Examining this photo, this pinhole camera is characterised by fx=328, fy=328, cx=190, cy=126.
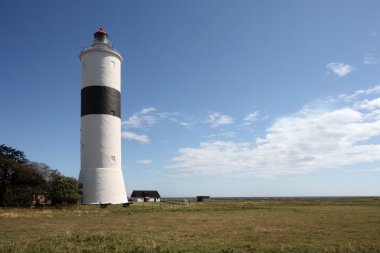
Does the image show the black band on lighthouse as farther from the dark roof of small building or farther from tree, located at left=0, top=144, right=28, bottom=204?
the dark roof of small building

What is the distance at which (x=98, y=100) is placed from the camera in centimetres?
3697

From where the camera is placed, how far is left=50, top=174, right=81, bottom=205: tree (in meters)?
33.5

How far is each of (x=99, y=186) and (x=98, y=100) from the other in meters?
9.56

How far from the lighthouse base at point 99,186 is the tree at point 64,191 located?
126 centimetres

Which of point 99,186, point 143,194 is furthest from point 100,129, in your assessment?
point 143,194

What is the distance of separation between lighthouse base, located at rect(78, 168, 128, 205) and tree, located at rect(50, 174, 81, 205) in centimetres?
126

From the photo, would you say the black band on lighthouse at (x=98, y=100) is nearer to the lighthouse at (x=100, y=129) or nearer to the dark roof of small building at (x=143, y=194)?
the lighthouse at (x=100, y=129)

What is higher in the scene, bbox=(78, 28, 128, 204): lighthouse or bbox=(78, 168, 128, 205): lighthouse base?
bbox=(78, 28, 128, 204): lighthouse

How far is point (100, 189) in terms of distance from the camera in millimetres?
35469

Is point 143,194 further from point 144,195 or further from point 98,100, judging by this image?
point 98,100

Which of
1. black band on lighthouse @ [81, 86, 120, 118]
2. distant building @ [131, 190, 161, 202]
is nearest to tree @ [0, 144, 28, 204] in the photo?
black band on lighthouse @ [81, 86, 120, 118]

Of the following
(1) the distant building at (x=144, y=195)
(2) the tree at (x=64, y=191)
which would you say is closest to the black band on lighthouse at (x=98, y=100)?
(2) the tree at (x=64, y=191)

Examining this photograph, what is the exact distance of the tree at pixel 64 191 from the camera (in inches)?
1320

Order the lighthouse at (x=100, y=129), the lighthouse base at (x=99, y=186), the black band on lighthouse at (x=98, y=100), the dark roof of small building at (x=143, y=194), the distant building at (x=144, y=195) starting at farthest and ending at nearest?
the dark roof of small building at (x=143, y=194)
the distant building at (x=144, y=195)
the black band on lighthouse at (x=98, y=100)
the lighthouse at (x=100, y=129)
the lighthouse base at (x=99, y=186)
